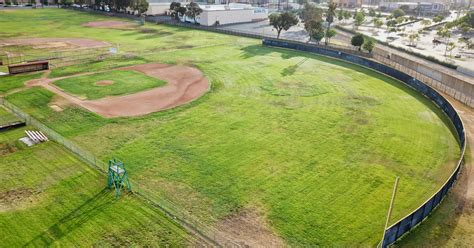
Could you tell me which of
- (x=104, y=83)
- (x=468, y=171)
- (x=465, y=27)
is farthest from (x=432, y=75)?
(x=465, y=27)

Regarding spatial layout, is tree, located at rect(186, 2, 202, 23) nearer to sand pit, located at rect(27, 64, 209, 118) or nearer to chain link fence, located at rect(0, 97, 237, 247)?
sand pit, located at rect(27, 64, 209, 118)

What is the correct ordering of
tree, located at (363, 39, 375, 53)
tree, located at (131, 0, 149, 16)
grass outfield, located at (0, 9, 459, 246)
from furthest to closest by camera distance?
tree, located at (131, 0, 149, 16)
tree, located at (363, 39, 375, 53)
grass outfield, located at (0, 9, 459, 246)

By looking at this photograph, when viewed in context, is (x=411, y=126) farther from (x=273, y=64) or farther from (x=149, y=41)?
(x=149, y=41)

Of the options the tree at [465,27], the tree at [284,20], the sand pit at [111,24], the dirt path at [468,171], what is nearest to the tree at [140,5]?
the sand pit at [111,24]

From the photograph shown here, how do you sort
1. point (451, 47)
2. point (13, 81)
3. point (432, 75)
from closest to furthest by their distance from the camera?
point (13, 81)
point (432, 75)
point (451, 47)

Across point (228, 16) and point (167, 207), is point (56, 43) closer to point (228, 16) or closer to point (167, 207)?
point (228, 16)

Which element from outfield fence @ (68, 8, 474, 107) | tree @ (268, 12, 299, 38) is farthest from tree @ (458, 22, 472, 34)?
tree @ (268, 12, 299, 38)

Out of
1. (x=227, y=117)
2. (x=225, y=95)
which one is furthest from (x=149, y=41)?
(x=227, y=117)
